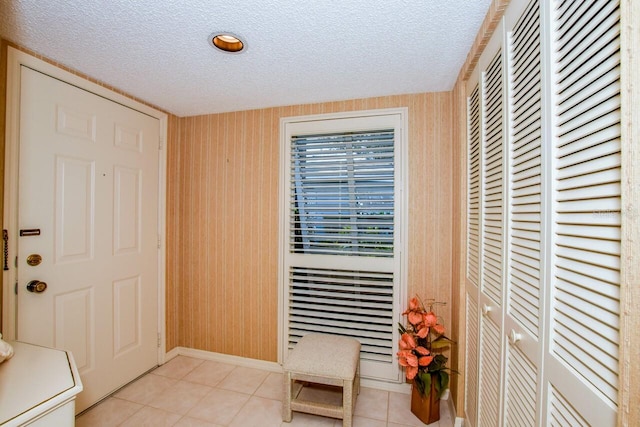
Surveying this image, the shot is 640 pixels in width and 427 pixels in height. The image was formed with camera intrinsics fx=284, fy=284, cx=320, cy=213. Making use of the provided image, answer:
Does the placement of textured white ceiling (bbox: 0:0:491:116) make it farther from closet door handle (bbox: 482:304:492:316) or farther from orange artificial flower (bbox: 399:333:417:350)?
orange artificial flower (bbox: 399:333:417:350)

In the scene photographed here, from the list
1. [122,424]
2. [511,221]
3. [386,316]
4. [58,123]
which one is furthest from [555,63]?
[122,424]

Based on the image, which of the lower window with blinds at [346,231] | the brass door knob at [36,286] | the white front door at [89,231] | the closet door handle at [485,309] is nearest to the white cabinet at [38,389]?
the brass door knob at [36,286]

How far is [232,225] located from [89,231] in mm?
1010

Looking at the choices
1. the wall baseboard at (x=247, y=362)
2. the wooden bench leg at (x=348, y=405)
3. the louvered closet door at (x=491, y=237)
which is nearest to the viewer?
the louvered closet door at (x=491, y=237)

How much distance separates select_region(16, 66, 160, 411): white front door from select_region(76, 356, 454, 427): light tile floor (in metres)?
0.18

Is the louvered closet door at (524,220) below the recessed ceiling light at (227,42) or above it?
below

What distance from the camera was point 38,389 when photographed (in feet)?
3.37

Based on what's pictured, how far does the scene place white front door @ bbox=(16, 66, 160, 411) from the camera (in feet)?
5.45

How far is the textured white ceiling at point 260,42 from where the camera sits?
4.24 ft

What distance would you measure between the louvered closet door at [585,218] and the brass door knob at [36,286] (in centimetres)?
246

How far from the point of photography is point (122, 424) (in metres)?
1.82

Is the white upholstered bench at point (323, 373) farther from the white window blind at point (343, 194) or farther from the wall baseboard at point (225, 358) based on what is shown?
the white window blind at point (343, 194)

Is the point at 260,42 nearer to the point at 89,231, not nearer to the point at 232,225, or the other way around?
the point at 232,225

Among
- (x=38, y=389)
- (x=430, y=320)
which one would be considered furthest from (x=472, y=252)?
(x=38, y=389)
